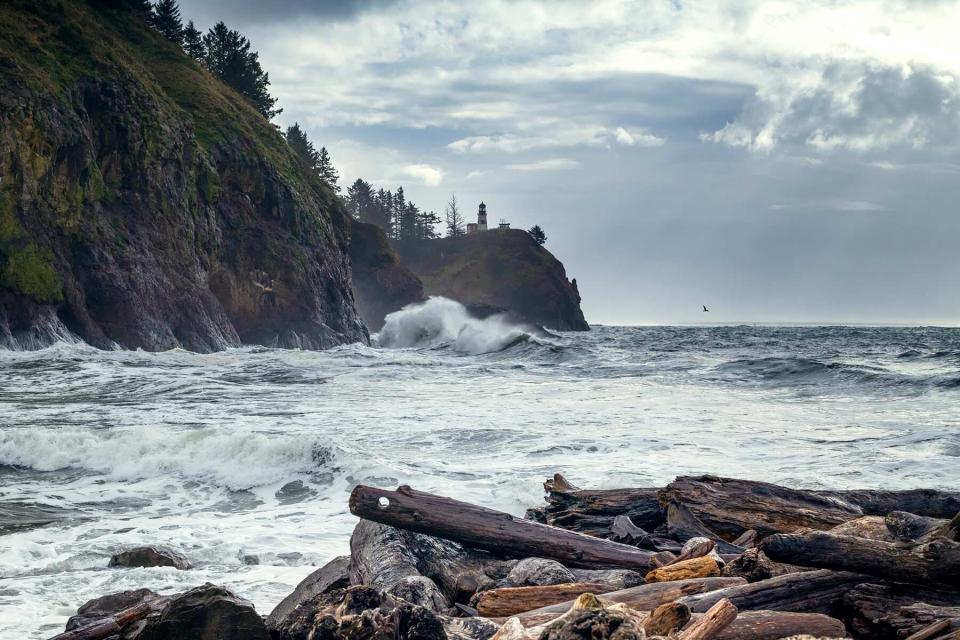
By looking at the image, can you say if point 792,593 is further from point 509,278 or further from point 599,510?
point 509,278

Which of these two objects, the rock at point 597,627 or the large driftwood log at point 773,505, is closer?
the rock at point 597,627

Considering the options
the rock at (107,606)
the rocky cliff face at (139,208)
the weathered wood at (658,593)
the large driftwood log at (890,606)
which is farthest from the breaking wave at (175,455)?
the rocky cliff face at (139,208)

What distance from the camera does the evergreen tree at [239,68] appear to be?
6706 centimetres

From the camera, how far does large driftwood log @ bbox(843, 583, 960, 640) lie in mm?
3482

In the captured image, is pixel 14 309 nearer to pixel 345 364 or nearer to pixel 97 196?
pixel 97 196

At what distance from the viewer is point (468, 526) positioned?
198 inches

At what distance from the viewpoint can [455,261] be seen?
112 metres

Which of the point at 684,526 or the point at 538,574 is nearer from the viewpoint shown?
the point at 538,574

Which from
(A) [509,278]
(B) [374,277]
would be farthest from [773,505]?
(A) [509,278]

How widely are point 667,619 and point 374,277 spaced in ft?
228

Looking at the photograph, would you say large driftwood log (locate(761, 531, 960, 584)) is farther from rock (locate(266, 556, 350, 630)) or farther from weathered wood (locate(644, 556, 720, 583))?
rock (locate(266, 556, 350, 630))

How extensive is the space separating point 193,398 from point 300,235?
102 feet

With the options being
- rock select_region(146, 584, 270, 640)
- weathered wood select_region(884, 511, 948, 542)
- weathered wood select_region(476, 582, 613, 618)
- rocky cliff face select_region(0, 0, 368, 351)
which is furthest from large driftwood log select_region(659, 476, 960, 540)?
rocky cliff face select_region(0, 0, 368, 351)

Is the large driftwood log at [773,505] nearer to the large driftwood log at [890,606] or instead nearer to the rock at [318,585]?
the large driftwood log at [890,606]
